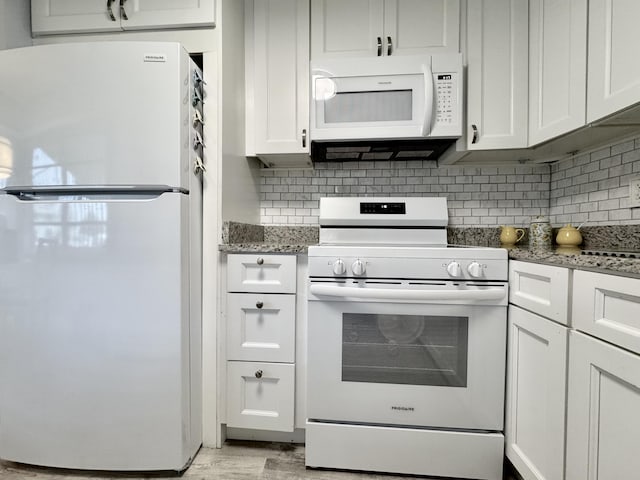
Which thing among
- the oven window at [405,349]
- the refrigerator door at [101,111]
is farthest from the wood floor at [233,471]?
the refrigerator door at [101,111]

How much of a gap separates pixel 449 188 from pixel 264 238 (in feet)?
3.81

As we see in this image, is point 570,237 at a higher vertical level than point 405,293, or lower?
higher

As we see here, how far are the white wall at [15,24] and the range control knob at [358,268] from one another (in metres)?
1.78

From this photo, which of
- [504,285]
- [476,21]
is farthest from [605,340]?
[476,21]

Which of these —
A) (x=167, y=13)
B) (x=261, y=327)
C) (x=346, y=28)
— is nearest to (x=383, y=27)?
(x=346, y=28)

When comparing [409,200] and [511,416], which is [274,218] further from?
[511,416]

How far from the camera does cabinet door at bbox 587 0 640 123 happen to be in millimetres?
930

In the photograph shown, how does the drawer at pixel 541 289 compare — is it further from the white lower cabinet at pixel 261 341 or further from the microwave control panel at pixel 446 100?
the white lower cabinet at pixel 261 341

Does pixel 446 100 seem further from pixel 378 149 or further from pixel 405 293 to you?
pixel 405 293

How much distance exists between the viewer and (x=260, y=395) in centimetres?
137

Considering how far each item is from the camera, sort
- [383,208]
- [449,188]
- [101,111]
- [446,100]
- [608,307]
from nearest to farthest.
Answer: [608,307] < [101,111] < [446,100] < [383,208] < [449,188]

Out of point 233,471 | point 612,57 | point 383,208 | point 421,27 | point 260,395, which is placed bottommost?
point 233,471

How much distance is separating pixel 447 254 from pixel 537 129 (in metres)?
0.78

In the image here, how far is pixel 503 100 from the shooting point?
1.50 m
